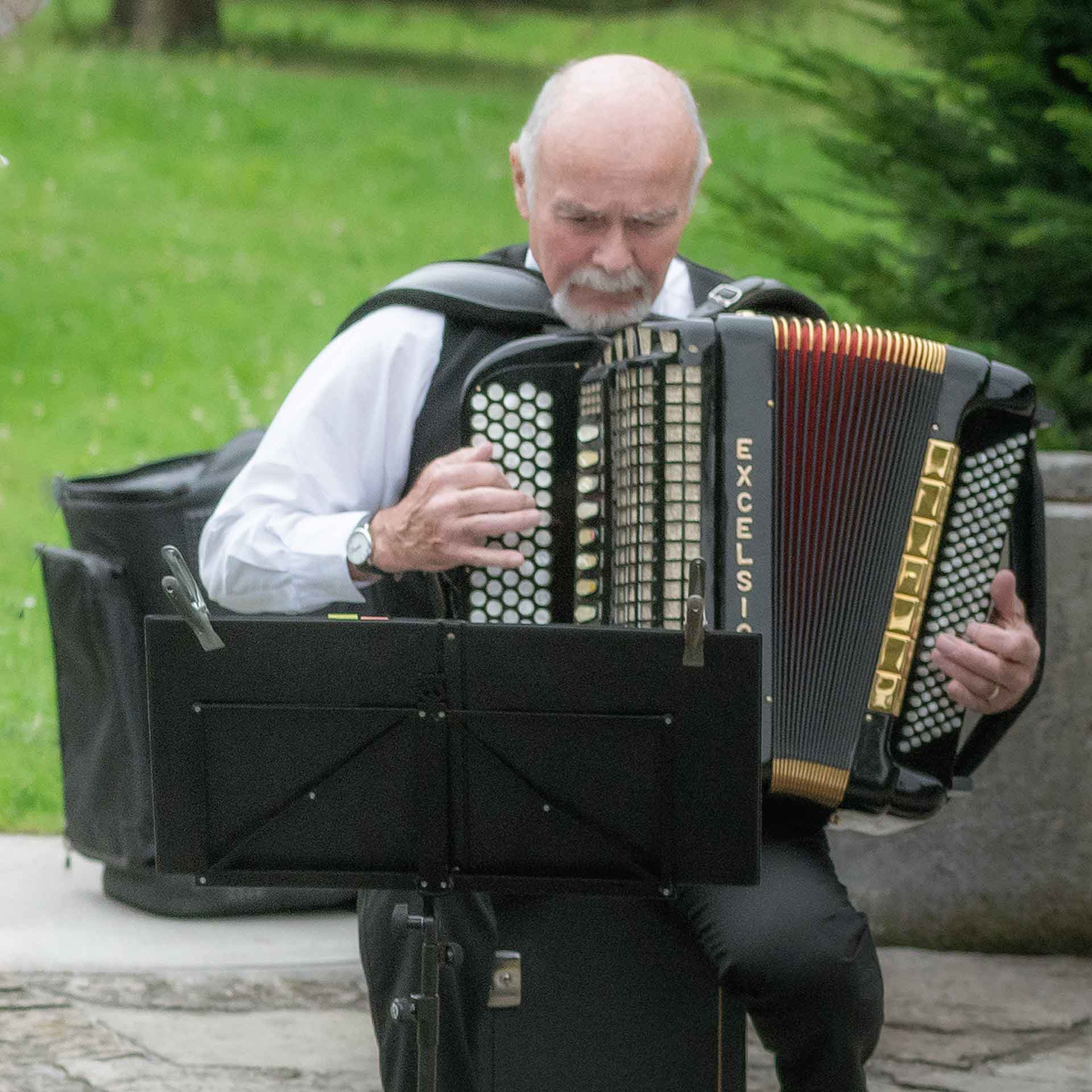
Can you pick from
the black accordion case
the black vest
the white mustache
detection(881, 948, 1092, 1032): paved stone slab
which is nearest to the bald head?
the white mustache

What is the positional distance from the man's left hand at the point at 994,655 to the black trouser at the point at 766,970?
0.34 m

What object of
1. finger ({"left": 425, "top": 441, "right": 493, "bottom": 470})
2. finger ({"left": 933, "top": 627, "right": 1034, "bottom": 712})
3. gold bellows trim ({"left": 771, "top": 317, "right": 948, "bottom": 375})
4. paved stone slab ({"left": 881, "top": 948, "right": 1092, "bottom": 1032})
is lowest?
paved stone slab ({"left": 881, "top": 948, "right": 1092, "bottom": 1032})

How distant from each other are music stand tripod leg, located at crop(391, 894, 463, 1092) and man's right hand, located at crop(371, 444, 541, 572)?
0.45 meters

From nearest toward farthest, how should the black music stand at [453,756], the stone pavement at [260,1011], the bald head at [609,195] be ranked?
Result: the black music stand at [453,756], the bald head at [609,195], the stone pavement at [260,1011]

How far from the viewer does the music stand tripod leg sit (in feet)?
7.58

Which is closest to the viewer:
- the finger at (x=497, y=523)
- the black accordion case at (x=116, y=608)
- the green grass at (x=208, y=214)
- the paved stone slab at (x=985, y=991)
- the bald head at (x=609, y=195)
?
the finger at (x=497, y=523)

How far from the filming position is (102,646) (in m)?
3.72

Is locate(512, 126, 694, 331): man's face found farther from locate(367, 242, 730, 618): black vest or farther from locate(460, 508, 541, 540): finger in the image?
locate(460, 508, 541, 540): finger

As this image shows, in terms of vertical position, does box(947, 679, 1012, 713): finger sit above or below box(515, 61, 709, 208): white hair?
below

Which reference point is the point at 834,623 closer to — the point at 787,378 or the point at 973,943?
the point at 787,378

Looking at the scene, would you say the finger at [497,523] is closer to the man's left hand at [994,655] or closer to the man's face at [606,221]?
the man's face at [606,221]

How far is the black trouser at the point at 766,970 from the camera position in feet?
8.31


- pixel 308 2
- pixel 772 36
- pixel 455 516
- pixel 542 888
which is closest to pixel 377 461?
pixel 455 516

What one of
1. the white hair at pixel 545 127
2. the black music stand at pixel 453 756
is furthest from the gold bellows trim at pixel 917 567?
the white hair at pixel 545 127
